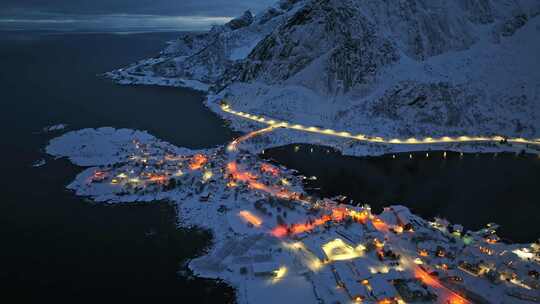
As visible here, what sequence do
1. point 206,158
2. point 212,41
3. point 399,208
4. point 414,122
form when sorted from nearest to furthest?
1. point 399,208
2. point 206,158
3. point 414,122
4. point 212,41

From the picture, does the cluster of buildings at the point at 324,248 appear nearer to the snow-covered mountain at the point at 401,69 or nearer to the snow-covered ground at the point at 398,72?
the snow-covered ground at the point at 398,72

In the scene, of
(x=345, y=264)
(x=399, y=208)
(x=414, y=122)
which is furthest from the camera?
(x=414, y=122)

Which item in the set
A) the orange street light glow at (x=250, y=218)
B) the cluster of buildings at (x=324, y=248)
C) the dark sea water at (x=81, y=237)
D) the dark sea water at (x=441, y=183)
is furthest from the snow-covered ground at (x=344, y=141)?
the dark sea water at (x=441, y=183)

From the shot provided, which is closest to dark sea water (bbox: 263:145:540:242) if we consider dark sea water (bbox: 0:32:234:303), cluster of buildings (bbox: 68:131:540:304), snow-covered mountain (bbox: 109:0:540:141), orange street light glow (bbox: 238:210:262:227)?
cluster of buildings (bbox: 68:131:540:304)

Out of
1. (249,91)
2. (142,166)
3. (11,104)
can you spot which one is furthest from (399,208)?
(11,104)

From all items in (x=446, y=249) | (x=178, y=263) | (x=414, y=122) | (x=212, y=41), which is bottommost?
(x=178, y=263)

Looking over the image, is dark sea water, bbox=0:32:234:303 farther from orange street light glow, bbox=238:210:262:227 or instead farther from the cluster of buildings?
orange street light glow, bbox=238:210:262:227

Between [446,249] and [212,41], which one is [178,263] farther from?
[212,41]
